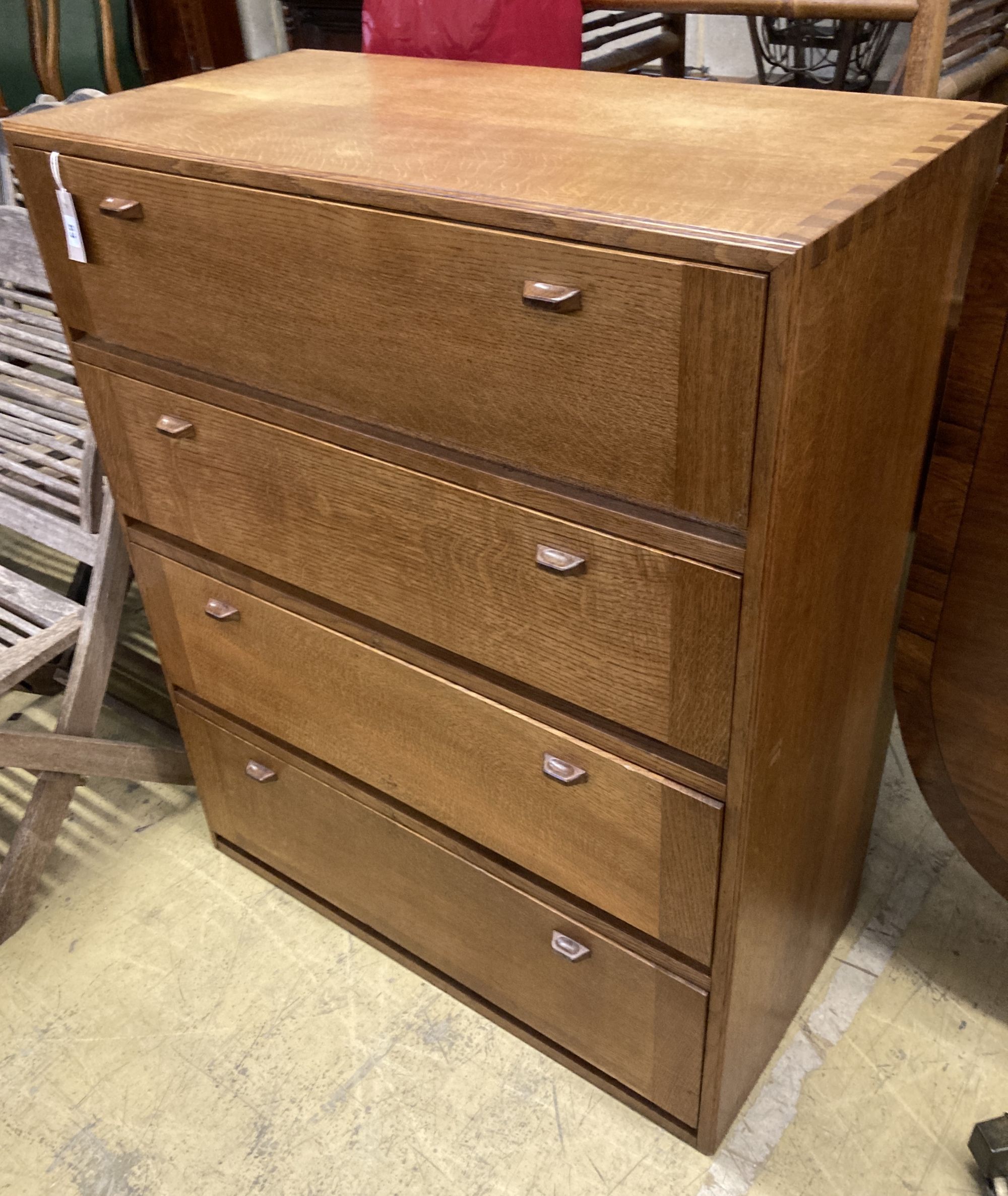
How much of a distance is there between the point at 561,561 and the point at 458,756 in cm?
37

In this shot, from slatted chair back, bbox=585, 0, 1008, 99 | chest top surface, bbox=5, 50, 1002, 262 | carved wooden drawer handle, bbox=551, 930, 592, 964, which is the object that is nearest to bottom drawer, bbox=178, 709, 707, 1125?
carved wooden drawer handle, bbox=551, 930, 592, 964

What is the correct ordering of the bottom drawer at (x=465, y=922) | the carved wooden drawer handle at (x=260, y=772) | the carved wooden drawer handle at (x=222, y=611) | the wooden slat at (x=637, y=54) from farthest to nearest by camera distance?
the wooden slat at (x=637, y=54)
the carved wooden drawer handle at (x=260, y=772)
the carved wooden drawer handle at (x=222, y=611)
the bottom drawer at (x=465, y=922)

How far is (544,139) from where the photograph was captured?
1.03m

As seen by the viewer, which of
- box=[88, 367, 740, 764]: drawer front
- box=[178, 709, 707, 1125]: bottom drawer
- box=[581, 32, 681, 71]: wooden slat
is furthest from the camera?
box=[581, 32, 681, 71]: wooden slat

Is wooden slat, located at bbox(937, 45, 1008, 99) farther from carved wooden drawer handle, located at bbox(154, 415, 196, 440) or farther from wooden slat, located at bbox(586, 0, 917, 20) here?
carved wooden drawer handle, located at bbox(154, 415, 196, 440)

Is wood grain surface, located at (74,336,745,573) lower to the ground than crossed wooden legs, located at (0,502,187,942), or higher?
higher

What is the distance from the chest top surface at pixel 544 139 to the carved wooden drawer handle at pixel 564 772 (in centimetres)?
58

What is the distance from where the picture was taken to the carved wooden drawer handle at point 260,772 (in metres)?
1.57

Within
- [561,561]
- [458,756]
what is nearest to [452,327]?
[561,561]

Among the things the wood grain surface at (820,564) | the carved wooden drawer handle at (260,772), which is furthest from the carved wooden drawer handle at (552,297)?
the carved wooden drawer handle at (260,772)

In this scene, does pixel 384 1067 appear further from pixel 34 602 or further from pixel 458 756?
pixel 34 602

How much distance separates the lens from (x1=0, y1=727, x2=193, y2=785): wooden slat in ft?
5.36

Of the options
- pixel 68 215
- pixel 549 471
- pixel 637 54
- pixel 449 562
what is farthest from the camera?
pixel 637 54

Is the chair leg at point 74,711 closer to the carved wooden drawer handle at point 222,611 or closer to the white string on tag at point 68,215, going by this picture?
the carved wooden drawer handle at point 222,611
